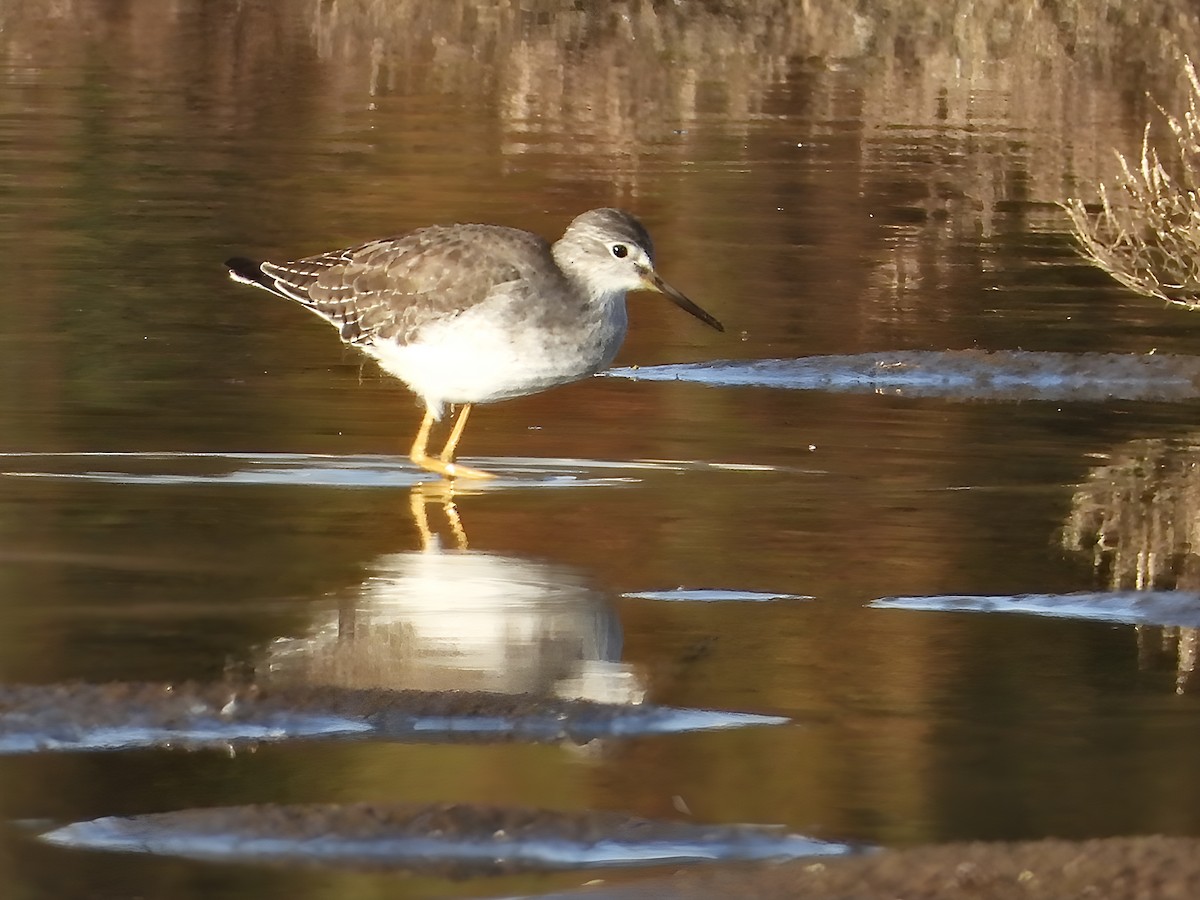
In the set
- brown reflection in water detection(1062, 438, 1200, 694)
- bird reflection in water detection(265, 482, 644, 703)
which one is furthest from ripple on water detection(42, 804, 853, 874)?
brown reflection in water detection(1062, 438, 1200, 694)

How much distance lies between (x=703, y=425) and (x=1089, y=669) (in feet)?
15.2

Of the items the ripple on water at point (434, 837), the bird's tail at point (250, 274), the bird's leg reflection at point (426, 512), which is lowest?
the bird's leg reflection at point (426, 512)

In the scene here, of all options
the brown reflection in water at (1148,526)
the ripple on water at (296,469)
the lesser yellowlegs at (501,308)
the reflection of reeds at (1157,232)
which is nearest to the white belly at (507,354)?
the lesser yellowlegs at (501,308)

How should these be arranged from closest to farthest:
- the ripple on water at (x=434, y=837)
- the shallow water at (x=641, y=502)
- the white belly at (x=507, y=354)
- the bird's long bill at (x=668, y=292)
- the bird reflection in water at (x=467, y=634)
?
the ripple on water at (x=434, y=837) → the shallow water at (x=641, y=502) → the bird reflection in water at (x=467, y=634) → the white belly at (x=507, y=354) → the bird's long bill at (x=668, y=292)

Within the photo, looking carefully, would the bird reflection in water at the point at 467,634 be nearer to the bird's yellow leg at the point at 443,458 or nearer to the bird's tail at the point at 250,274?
the bird's yellow leg at the point at 443,458

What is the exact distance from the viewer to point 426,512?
10.6m

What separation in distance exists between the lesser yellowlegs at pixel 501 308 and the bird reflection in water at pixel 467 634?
1556mm

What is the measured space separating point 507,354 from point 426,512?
866 mm

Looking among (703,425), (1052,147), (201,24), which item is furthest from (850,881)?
(201,24)

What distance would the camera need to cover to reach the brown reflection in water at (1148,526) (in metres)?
8.62

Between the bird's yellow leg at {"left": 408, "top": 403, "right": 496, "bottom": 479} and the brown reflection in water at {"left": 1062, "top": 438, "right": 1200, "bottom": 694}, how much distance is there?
96.7 inches

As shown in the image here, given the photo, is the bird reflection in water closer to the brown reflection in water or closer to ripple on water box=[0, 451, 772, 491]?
ripple on water box=[0, 451, 772, 491]

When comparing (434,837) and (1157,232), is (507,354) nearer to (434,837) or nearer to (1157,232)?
(434,837)

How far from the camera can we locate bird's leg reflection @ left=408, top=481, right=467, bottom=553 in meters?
10.0
